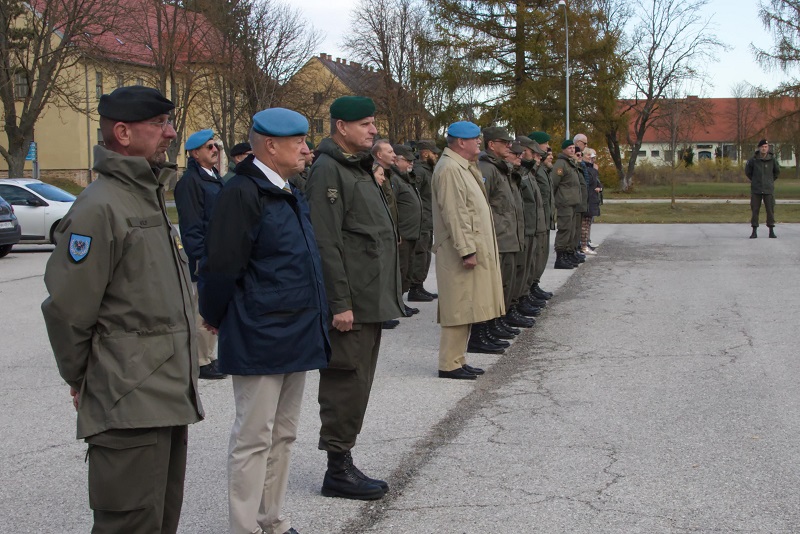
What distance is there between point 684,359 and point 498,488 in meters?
4.00

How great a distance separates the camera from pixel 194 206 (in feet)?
24.1

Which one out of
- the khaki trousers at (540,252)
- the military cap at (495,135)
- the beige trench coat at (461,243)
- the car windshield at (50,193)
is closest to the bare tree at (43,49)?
the car windshield at (50,193)

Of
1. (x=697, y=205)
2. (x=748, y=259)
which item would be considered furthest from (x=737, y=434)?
(x=697, y=205)

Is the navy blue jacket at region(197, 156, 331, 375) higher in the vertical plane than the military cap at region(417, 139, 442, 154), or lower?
lower

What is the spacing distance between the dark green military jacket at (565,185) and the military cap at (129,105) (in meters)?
12.7

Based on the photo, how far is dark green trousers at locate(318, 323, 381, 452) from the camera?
5.00 meters

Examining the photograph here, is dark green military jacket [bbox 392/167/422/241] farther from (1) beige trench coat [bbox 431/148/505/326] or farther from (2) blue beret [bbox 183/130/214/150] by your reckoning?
(2) blue beret [bbox 183/130/214/150]

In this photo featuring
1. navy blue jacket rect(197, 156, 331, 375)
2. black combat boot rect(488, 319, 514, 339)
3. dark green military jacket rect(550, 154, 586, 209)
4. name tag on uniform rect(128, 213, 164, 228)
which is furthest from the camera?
dark green military jacket rect(550, 154, 586, 209)

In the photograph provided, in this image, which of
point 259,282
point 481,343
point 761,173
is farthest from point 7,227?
point 259,282

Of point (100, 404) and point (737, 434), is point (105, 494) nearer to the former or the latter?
point (100, 404)

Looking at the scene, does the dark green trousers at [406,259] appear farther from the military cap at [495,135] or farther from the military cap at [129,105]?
the military cap at [129,105]

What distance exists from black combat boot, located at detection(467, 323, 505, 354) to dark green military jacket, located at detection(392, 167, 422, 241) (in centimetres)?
279

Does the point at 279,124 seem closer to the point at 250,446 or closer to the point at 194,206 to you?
the point at 250,446

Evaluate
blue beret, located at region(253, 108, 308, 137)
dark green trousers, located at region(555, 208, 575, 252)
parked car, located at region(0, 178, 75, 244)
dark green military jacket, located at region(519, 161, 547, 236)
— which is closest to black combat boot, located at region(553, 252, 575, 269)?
dark green trousers, located at region(555, 208, 575, 252)
